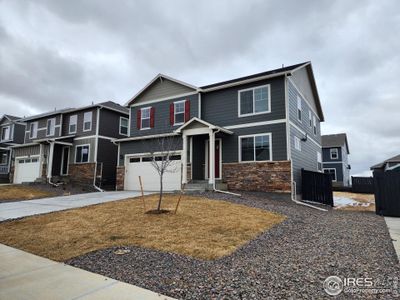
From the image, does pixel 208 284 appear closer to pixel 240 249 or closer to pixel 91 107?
pixel 240 249

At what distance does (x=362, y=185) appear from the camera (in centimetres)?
2506

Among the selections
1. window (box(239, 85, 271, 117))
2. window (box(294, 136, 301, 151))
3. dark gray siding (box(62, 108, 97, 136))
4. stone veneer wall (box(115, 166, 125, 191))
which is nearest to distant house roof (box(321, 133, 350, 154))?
window (box(294, 136, 301, 151))

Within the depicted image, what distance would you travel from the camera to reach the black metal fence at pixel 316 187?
13586 mm

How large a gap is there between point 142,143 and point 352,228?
13.4 m

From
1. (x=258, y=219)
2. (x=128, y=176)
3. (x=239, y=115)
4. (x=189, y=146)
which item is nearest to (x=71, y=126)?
(x=128, y=176)

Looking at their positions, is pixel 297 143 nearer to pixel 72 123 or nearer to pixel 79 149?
pixel 79 149

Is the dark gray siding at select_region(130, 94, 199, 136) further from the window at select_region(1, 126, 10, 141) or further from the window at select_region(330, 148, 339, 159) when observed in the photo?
the window at select_region(330, 148, 339, 159)

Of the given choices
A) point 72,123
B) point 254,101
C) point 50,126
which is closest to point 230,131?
point 254,101

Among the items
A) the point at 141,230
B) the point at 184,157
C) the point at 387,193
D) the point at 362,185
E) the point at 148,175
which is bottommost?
the point at 141,230

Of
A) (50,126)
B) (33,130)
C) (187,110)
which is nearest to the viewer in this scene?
(187,110)

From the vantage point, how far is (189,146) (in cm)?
1492

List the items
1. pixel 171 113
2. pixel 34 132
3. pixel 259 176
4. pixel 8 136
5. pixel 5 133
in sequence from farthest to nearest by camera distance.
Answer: pixel 5 133
pixel 8 136
pixel 34 132
pixel 171 113
pixel 259 176

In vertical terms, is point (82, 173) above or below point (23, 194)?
above

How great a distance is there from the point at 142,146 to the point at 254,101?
8.07 metres
